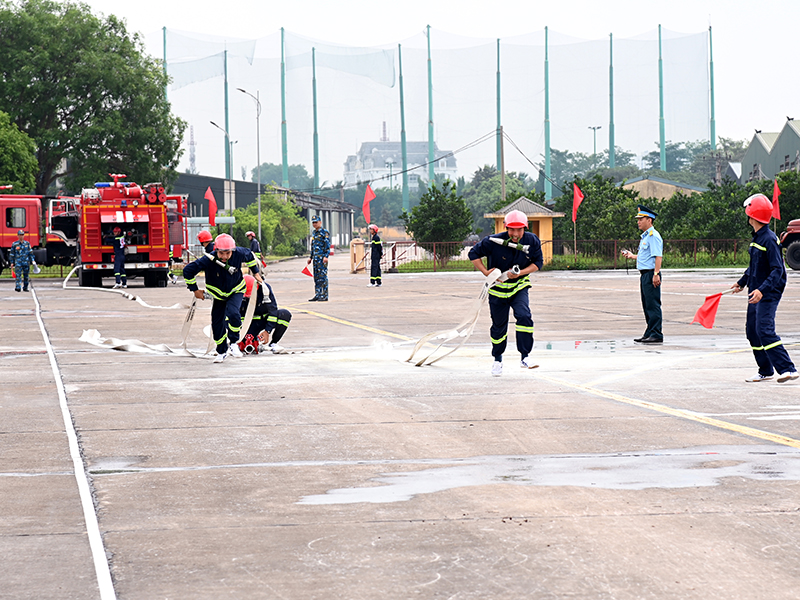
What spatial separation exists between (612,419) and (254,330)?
670cm

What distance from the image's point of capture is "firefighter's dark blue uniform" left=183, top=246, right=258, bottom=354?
13.1 metres

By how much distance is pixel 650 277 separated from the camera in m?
14.6

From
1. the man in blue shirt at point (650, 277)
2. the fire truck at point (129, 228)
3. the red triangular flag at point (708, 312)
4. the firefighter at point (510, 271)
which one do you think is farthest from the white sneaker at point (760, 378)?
the fire truck at point (129, 228)

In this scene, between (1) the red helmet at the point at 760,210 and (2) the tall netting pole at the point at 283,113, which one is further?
(2) the tall netting pole at the point at 283,113

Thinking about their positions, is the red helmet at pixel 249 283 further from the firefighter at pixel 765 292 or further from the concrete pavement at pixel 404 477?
the firefighter at pixel 765 292

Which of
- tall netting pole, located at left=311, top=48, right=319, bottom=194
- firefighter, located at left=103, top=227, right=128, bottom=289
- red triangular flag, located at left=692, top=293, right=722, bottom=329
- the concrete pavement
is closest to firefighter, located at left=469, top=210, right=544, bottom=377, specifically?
the concrete pavement

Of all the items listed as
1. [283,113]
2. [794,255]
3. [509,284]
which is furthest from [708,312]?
[283,113]

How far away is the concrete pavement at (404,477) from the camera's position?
14.9ft

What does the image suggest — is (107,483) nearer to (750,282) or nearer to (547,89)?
(750,282)

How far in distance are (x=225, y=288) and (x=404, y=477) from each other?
23.5ft

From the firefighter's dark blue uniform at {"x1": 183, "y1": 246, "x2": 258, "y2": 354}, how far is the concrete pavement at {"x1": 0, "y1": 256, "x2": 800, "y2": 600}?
0.44 meters

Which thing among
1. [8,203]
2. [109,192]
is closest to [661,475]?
[109,192]

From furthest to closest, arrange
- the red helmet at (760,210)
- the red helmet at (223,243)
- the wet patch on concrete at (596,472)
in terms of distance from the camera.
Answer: the red helmet at (223,243) < the red helmet at (760,210) < the wet patch on concrete at (596,472)

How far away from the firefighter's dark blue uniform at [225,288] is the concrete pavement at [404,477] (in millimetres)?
442
